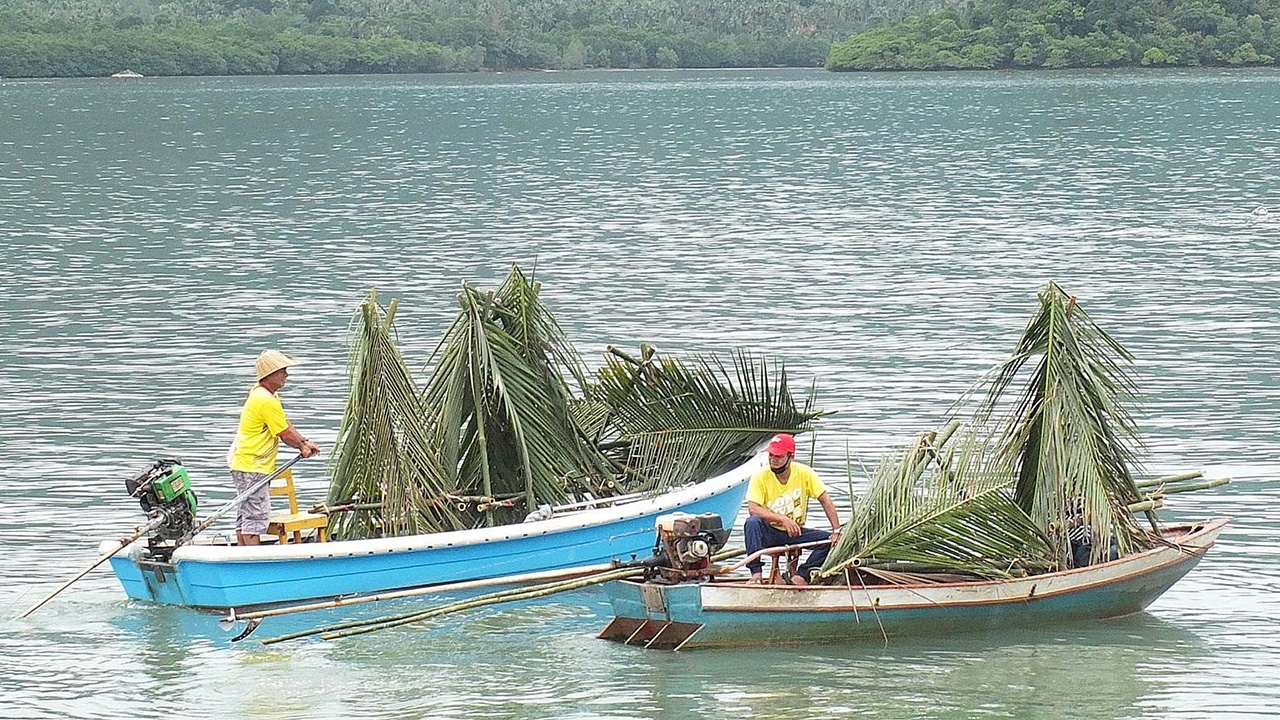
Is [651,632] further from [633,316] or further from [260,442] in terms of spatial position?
[633,316]

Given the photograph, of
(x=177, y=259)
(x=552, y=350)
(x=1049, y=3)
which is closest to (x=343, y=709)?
(x=552, y=350)

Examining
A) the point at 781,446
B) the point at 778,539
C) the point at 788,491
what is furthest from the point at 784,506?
the point at 781,446

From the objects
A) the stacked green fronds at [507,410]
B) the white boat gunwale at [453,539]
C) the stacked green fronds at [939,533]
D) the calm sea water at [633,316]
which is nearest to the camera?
the calm sea water at [633,316]

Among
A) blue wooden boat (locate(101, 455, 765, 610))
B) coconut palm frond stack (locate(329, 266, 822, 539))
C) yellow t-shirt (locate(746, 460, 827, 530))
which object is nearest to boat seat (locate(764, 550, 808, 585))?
yellow t-shirt (locate(746, 460, 827, 530))

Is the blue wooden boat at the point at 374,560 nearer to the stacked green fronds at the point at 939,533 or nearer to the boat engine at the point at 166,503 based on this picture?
the boat engine at the point at 166,503

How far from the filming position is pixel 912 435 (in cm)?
2439

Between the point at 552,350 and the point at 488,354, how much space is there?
841mm

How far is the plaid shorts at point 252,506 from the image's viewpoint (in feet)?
57.2

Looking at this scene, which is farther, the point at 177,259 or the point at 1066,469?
the point at 177,259

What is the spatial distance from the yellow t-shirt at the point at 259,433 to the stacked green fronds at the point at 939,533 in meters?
4.77

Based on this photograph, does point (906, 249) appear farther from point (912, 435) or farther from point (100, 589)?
point (100, 589)

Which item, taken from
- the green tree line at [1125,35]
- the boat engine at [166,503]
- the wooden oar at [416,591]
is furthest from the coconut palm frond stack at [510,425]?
the green tree line at [1125,35]

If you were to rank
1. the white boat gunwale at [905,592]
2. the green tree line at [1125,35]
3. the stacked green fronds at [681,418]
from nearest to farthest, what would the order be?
the white boat gunwale at [905,592] < the stacked green fronds at [681,418] < the green tree line at [1125,35]

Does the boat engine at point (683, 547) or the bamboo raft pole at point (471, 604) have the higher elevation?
the boat engine at point (683, 547)
